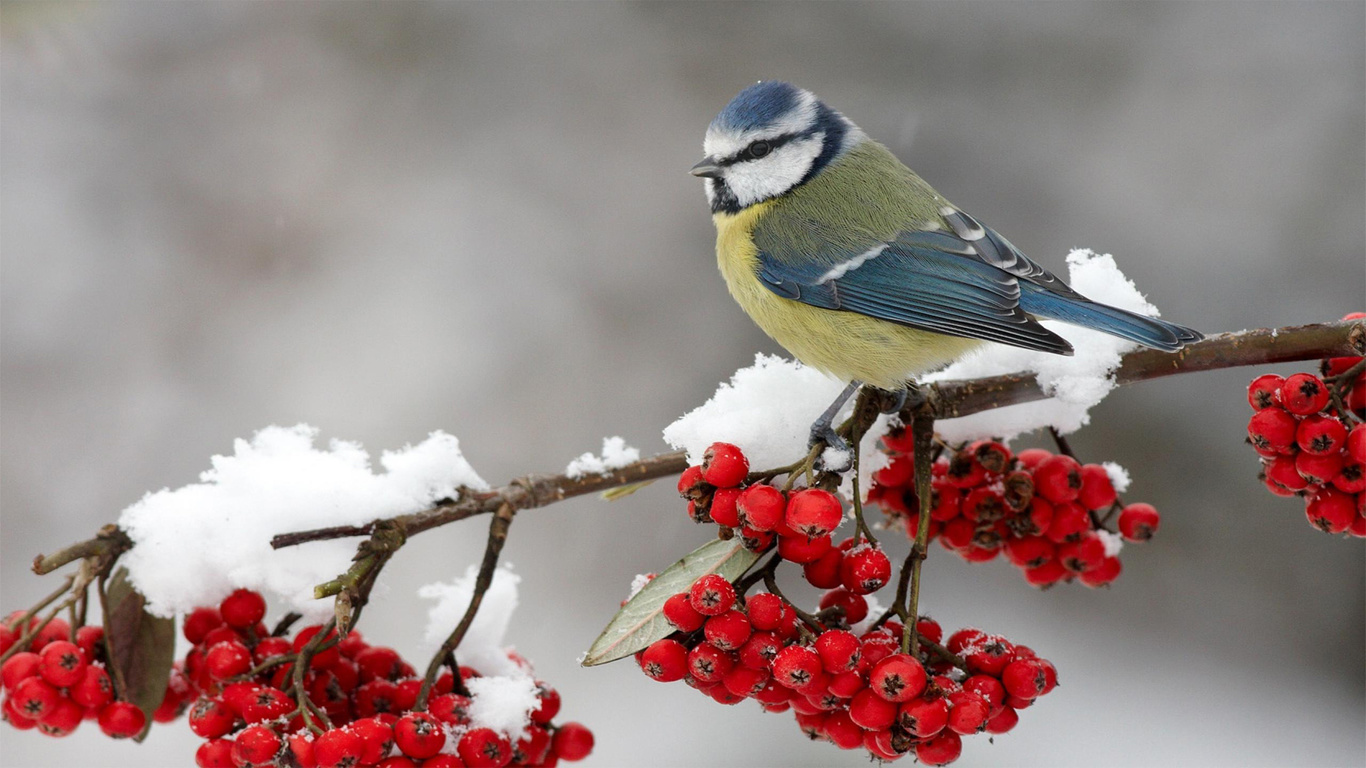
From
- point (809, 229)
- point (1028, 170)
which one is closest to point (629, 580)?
point (809, 229)

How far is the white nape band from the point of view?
1.96 meters

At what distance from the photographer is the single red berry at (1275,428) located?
1.25m

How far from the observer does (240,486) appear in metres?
1.52

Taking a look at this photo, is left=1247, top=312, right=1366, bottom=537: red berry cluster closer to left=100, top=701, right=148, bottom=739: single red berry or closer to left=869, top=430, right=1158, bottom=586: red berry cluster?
left=869, top=430, right=1158, bottom=586: red berry cluster

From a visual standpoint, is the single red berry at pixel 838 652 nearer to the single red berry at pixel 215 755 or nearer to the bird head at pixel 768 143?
the single red berry at pixel 215 755

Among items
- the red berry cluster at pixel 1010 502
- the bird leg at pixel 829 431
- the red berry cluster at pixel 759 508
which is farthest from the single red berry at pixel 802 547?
the red berry cluster at pixel 1010 502

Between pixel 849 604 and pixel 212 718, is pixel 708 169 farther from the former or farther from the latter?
pixel 212 718

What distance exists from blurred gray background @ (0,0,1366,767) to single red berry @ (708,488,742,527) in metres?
2.05

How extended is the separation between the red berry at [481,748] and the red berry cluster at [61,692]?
21.2 inches

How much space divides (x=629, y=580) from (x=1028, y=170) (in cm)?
204

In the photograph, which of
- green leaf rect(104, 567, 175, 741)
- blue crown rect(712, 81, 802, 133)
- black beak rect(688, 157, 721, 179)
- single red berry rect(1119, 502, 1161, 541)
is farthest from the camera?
black beak rect(688, 157, 721, 179)

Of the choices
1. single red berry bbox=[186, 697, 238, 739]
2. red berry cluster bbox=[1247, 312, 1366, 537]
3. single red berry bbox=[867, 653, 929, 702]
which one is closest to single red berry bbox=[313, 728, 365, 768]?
single red berry bbox=[186, 697, 238, 739]

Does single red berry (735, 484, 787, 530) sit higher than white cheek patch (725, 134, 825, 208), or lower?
lower

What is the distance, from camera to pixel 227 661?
1357mm
